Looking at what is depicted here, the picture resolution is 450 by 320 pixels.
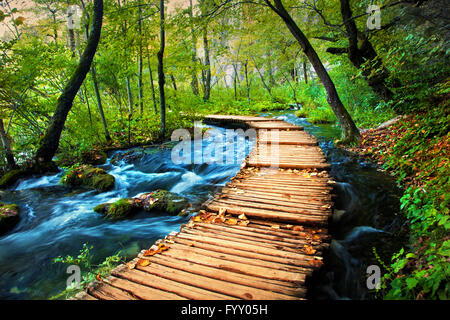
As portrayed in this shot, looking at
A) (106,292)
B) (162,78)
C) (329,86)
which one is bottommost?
(106,292)

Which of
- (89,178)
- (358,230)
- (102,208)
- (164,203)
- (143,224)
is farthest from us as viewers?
(89,178)

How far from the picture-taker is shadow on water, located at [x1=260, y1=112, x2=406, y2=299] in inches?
97.7

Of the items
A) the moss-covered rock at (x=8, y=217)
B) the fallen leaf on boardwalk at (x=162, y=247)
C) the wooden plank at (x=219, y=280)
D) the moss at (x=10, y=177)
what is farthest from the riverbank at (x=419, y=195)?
the moss at (x=10, y=177)

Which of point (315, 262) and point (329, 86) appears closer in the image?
point (315, 262)

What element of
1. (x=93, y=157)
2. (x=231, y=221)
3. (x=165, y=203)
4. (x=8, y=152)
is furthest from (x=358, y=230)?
(x=8, y=152)

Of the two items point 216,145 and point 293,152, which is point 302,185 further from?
point 216,145

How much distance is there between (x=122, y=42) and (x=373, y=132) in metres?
9.00

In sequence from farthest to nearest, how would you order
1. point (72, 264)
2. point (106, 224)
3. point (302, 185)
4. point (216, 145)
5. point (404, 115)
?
point (216, 145) → point (404, 115) → point (106, 224) → point (302, 185) → point (72, 264)

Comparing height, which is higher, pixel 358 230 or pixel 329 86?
pixel 329 86

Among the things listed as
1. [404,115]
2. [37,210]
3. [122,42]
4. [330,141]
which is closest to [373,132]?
[404,115]

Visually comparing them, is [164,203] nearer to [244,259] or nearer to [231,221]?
[231,221]

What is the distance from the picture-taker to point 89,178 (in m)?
6.48

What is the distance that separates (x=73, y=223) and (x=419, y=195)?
632 centimetres

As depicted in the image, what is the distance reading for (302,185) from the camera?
3.90m
